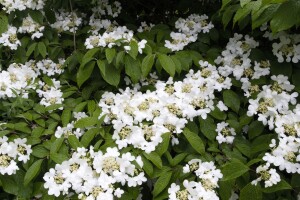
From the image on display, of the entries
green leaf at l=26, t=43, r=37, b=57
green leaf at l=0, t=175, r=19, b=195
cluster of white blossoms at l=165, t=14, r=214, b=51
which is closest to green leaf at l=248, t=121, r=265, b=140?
cluster of white blossoms at l=165, t=14, r=214, b=51

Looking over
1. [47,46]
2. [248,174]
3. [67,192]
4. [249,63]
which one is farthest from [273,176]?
[47,46]

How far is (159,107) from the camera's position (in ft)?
7.48

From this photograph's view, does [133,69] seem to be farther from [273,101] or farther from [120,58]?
[273,101]

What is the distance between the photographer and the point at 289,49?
8.17 ft

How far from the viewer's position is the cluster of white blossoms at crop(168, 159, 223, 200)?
1.98m

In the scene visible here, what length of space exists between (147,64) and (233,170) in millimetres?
861

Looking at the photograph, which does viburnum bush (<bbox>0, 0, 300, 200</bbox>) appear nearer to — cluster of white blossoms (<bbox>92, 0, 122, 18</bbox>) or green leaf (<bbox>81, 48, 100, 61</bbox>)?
green leaf (<bbox>81, 48, 100, 61</bbox>)

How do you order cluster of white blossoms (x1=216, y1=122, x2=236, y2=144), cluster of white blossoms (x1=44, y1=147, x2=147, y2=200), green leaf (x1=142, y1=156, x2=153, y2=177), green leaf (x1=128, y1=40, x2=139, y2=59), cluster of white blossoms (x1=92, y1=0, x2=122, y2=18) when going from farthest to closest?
cluster of white blossoms (x1=92, y1=0, x2=122, y2=18) → green leaf (x1=128, y1=40, x2=139, y2=59) → cluster of white blossoms (x1=216, y1=122, x2=236, y2=144) → green leaf (x1=142, y1=156, x2=153, y2=177) → cluster of white blossoms (x1=44, y1=147, x2=147, y2=200)

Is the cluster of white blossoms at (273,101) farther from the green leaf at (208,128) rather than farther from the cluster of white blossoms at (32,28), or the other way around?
the cluster of white blossoms at (32,28)

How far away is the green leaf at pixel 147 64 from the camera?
239 centimetres

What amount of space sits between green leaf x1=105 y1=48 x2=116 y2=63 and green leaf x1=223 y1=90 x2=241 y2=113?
75 cm

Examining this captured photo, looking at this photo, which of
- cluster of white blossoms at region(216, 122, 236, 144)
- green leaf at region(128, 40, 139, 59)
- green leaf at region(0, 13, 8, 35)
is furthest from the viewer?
green leaf at region(0, 13, 8, 35)

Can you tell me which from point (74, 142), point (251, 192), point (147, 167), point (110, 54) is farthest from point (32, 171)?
point (251, 192)

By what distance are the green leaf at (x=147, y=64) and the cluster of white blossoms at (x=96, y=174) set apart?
23.4 inches
